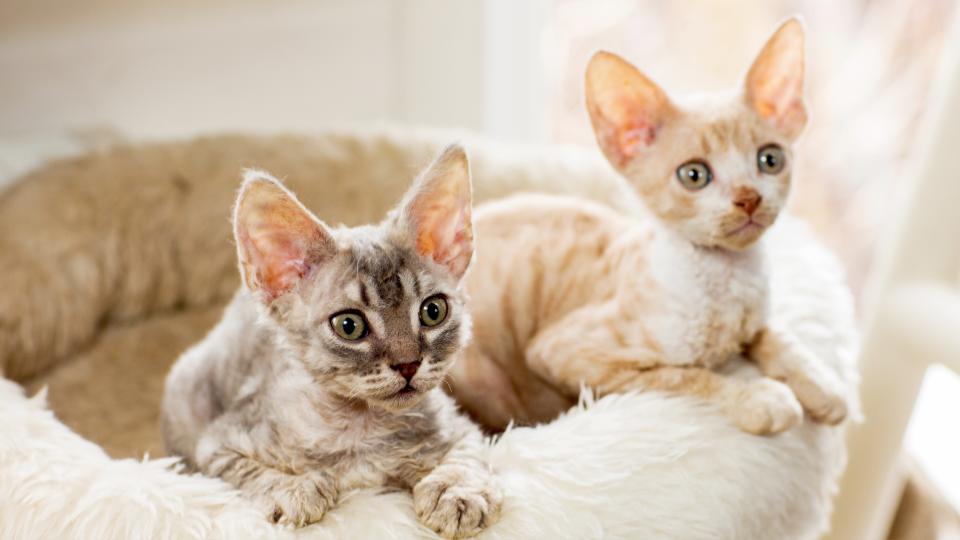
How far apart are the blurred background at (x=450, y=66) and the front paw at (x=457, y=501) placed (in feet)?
4.04

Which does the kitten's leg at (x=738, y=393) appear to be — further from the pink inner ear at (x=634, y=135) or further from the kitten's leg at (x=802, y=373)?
the pink inner ear at (x=634, y=135)

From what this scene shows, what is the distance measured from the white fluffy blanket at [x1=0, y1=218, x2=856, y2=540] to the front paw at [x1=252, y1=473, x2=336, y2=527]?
0.04ft

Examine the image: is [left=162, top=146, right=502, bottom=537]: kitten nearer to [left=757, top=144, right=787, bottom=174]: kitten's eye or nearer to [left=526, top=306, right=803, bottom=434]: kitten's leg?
[left=526, top=306, right=803, bottom=434]: kitten's leg

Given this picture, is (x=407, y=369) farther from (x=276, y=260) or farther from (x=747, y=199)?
(x=747, y=199)

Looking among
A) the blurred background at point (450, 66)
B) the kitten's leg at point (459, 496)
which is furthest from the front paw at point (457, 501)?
the blurred background at point (450, 66)

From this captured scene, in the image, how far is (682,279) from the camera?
112 centimetres

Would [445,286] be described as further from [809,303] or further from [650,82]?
[809,303]

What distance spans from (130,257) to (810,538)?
1.23 m

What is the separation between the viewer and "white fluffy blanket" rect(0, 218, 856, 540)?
90 centimetres

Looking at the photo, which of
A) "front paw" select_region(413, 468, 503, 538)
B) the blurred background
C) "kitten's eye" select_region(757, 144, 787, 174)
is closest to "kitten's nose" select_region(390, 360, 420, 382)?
"front paw" select_region(413, 468, 503, 538)

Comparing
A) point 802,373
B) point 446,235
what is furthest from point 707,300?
point 446,235

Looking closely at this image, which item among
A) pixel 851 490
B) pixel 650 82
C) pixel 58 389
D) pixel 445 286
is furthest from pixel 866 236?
pixel 58 389

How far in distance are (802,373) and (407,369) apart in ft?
1.73

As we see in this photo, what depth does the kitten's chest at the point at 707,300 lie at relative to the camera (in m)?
1.12
